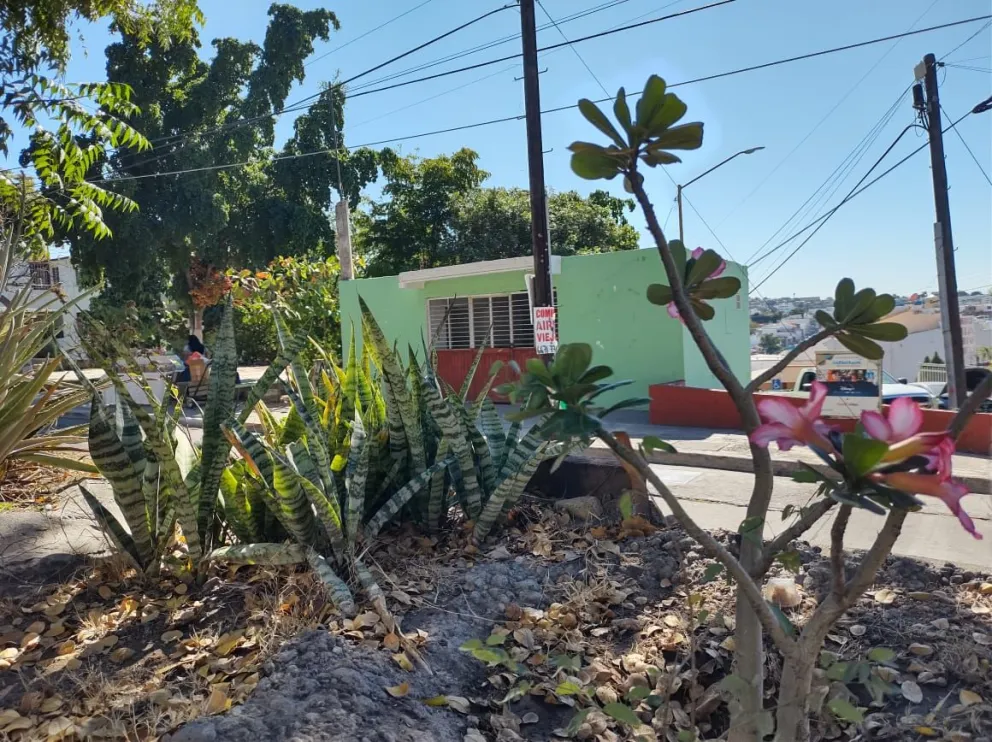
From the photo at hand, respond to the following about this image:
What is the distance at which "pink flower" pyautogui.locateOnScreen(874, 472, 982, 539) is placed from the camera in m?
1.06

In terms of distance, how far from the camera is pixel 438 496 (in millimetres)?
3219

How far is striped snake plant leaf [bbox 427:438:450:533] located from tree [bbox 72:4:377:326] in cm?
1678

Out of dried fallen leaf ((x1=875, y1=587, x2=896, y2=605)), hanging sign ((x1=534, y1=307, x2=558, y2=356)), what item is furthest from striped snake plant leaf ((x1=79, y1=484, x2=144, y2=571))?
hanging sign ((x1=534, y1=307, x2=558, y2=356))

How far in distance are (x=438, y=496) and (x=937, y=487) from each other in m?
2.35

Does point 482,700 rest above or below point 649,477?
below

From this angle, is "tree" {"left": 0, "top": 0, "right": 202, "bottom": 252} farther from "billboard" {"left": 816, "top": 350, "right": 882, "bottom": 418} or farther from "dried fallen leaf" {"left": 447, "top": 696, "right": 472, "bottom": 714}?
"billboard" {"left": 816, "top": 350, "right": 882, "bottom": 418}

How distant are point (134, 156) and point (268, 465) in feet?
67.4

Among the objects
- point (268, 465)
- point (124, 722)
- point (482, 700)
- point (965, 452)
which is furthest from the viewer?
point (965, 452)

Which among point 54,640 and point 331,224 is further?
point 331,224

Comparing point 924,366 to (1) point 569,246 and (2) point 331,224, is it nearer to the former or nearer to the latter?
(1) point 569,246

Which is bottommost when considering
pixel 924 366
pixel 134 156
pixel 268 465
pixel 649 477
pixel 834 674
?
pixel 924 366

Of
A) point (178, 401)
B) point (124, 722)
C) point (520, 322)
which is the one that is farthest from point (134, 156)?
point (124, 722)

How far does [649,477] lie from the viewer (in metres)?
1.45

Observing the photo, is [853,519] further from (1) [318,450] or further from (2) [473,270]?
(2) [473,270]
